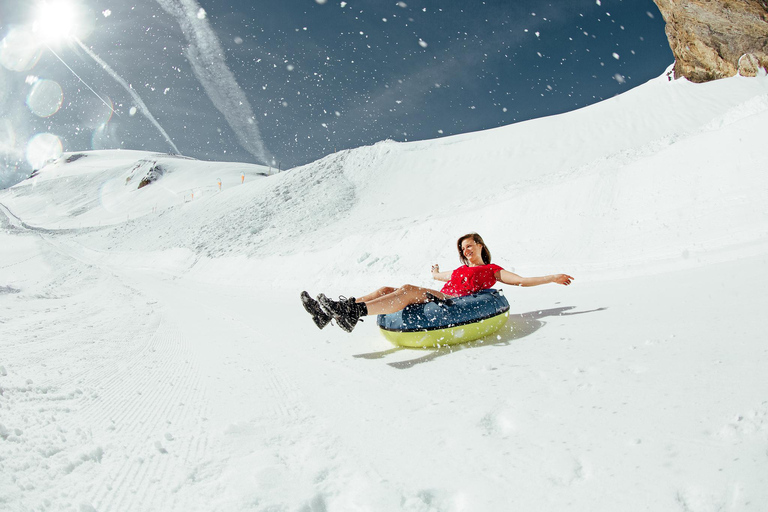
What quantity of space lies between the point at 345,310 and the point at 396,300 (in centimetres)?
53

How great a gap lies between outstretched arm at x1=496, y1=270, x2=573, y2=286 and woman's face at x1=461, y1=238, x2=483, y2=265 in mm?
305

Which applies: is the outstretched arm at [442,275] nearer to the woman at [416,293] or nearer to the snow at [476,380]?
the woman at [416,293]

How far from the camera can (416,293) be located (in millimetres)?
4066

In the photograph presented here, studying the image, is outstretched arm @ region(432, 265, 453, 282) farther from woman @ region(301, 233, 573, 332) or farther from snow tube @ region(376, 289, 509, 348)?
snow tube @ region(376, 289, 509, 348)

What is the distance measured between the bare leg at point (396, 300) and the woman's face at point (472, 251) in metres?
1.02

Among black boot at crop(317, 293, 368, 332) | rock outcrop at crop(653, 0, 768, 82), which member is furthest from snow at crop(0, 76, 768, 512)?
rock outcrop at crop(653, 0, 768, 82)

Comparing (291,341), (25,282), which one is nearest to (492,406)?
(291,341)

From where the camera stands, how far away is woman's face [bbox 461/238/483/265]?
481cm

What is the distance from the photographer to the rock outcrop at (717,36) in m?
21.8

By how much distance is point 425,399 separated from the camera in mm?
2756

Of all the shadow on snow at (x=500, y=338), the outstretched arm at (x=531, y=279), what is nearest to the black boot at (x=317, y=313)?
the shadow on snow at (x=500, y=338)

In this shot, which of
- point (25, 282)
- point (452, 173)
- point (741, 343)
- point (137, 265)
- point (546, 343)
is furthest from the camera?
point (137, 265)

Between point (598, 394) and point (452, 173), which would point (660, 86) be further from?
point (598, 394)

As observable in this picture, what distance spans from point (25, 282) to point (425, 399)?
1905cm
